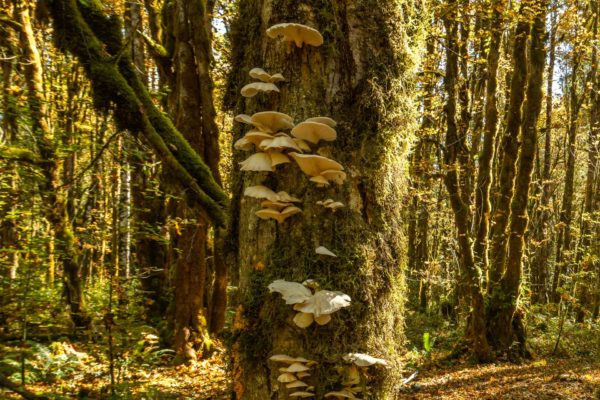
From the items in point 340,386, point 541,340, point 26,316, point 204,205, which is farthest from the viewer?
point 541,340

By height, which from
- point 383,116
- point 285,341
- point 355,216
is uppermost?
point 383,116

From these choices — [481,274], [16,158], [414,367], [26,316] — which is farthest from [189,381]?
[481,274]

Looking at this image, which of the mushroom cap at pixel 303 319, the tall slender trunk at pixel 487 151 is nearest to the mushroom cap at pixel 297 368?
the mushroom cap at pixel 303 319

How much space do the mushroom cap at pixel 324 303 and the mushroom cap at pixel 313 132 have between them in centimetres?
64

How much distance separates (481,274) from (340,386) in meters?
9.45

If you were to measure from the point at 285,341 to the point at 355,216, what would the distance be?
0.60 metres

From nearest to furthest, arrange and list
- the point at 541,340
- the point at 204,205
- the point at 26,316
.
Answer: the point at 204,205 < the point at 26,316 < the point at 541,340

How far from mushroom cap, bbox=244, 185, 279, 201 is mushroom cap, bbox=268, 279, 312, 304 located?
1.13 ft

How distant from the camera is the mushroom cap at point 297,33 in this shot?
1790 millimetres

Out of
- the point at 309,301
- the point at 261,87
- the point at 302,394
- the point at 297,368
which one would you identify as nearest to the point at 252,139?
the point at 261,87

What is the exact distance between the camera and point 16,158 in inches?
200

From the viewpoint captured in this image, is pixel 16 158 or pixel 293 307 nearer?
pixel 293 307

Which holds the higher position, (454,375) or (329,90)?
(329,90)

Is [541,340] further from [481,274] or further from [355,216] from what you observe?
[355,216]
